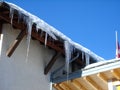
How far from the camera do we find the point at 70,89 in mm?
8617

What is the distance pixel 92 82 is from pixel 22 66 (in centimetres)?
152

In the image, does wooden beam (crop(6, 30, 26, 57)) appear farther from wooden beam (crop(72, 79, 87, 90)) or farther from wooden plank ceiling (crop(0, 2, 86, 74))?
wooden beam (crop(72, 79, 87, 90))

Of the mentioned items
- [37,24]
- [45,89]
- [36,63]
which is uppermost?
[37,24]

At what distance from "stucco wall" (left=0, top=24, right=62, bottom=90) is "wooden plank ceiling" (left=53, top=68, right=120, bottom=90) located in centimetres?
42

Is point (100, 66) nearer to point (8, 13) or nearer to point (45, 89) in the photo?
point (45, 89)

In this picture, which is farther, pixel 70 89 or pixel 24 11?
pixel 70 89

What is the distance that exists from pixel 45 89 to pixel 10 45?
4.26 feet

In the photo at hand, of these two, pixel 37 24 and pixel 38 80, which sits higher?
pixel 37 24

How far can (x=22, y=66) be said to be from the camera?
8.02 meters

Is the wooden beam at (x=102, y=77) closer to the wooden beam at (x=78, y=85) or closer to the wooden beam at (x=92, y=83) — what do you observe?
the wooden beam at (x=92, y=83)

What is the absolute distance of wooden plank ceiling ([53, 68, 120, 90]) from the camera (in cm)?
765

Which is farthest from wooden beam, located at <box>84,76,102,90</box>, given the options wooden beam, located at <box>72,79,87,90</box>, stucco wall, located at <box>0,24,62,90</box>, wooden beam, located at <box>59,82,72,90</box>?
stucco wall, located at <box>0,24,62,90</box>

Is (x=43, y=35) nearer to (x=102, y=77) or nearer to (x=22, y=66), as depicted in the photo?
(x=22, y=66)

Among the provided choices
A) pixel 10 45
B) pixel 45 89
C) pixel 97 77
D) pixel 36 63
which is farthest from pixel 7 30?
pixel 97 77
